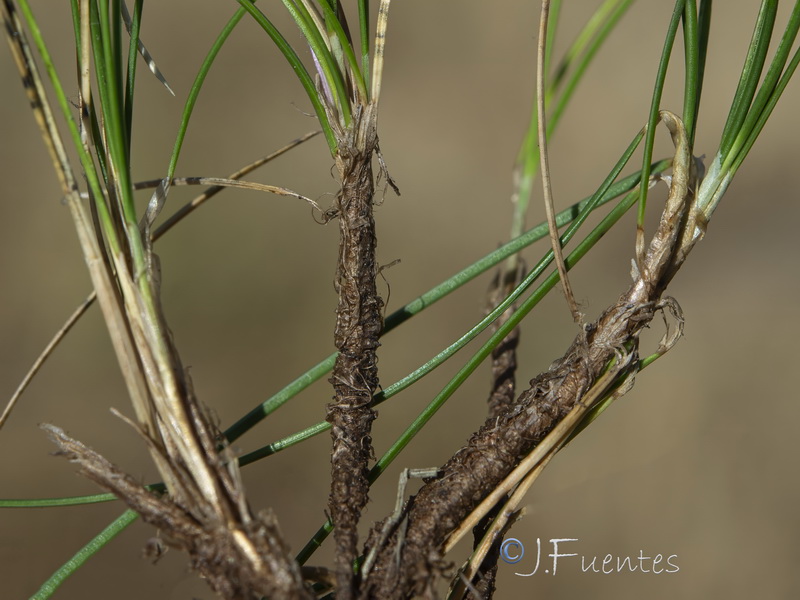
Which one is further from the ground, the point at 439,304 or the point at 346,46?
the point at 439,304

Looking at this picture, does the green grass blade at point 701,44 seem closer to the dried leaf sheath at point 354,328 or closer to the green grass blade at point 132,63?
the dried leaf sheath at point 354,328

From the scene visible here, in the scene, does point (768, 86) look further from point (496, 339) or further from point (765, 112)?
point (496, 339)

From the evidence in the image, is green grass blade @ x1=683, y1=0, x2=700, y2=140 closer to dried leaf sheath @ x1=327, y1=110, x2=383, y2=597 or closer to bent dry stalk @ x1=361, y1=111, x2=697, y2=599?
bent dry stalk @ x1=361, y1=111, x2=697, y2=599

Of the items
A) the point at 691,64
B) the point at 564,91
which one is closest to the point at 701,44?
Result: the point at 691,64

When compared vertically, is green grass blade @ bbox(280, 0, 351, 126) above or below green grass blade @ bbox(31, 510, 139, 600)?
above

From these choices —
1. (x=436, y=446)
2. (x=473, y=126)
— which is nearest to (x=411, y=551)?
(x=436, y=446)

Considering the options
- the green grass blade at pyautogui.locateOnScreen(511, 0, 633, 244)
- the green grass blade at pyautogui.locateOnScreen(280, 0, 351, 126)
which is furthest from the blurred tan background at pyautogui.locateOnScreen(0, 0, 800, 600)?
the green grass blade at pyautogui.locateOnScreen(280, 0, 351, 126)

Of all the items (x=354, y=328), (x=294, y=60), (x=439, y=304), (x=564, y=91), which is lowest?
(x=354, y=328)
